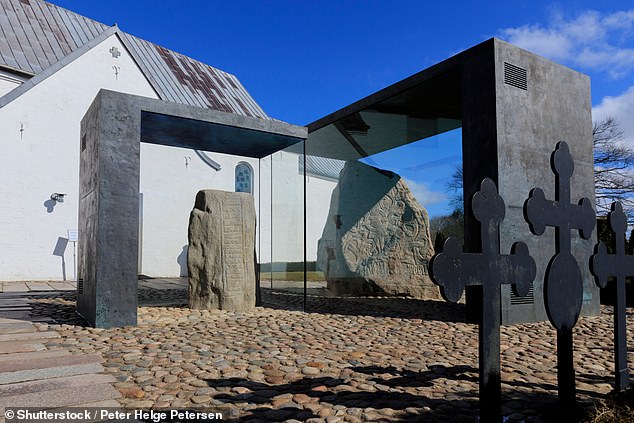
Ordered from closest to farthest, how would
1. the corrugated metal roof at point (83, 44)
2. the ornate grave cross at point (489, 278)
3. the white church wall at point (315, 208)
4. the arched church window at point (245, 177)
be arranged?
the ornate grave cross at point (489, 278) → the arched church window at point (245, 177) → the white church wall at point (315, 208) → the corrugated metal roof at point (83, 44)

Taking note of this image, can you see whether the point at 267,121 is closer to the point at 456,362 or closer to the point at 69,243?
the point at 456,362

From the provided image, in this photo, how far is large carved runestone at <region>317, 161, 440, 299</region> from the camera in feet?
32.1

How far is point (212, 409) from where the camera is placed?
109 inches

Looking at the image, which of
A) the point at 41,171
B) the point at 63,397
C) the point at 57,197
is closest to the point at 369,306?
the point at 63,397

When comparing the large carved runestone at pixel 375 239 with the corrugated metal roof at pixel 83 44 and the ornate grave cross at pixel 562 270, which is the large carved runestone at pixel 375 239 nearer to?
the ornate grave cross at pixel 562 270

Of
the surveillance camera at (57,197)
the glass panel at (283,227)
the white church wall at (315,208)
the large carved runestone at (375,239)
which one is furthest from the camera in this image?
the surveillance camera at (57,197)

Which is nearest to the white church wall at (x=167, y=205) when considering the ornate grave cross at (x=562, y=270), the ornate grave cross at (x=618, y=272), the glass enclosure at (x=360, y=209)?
the glass enclosure at (x=360, y=209)

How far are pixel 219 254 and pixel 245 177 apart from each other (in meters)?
3.19

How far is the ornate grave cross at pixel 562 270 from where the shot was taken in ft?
8.46

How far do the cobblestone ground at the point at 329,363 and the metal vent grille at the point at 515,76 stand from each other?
3.38 metres

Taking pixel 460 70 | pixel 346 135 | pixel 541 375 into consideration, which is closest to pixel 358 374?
pixel 541 375

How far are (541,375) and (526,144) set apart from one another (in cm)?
384

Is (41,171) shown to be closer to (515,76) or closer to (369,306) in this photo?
(369,306)

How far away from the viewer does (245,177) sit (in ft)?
32.5
